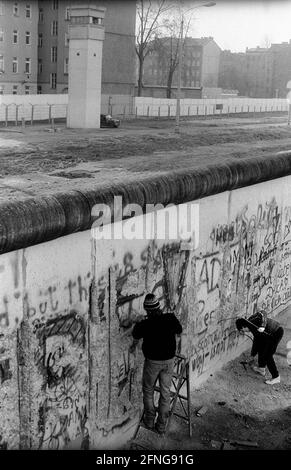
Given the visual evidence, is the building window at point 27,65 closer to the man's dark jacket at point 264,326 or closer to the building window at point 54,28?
the building window at point 54,28

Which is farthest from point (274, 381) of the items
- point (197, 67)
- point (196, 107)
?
point (197, 67)

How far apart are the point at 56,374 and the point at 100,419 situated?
3.88 ft

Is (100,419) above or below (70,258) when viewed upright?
below

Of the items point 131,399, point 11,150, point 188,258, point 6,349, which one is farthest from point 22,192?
point 11,150

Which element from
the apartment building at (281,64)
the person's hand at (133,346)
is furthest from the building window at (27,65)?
the apartment building at (281,64)

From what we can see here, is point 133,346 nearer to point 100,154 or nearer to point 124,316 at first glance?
point 124,316

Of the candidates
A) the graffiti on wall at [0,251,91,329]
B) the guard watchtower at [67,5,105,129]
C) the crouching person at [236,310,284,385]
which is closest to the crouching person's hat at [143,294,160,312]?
the graffiti on wall at [0,251,91,329]

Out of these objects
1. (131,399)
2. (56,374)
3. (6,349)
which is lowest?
(131,399)

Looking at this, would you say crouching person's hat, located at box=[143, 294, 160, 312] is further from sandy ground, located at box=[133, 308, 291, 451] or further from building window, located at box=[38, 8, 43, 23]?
building window, located at box=[38, 8, 43, 23]

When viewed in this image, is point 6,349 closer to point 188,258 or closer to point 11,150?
point 188,258

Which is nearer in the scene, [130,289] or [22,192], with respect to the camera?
[130,289]

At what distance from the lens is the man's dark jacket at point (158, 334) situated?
7.11m

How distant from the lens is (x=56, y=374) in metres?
6.46
